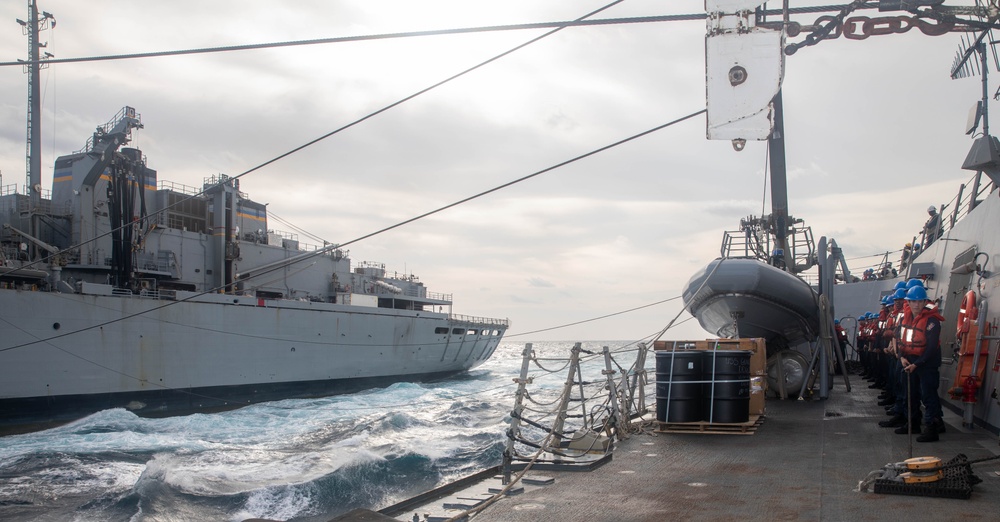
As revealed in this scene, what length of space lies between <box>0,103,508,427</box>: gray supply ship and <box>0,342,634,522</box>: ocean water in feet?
5.35

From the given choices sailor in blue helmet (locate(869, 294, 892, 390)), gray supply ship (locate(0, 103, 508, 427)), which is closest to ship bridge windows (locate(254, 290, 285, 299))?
gray supply ship (locate(0, 103, 508, 427))

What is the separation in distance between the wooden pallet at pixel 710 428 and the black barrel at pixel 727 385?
0.20 feet

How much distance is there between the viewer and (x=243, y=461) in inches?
534

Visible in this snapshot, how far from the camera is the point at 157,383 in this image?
2236 centimetres

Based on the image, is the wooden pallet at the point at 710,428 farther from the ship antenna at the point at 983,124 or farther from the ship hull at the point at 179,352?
the ship hull at the point at 179,352

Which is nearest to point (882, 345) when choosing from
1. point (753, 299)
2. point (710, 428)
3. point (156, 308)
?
point (753, 299)

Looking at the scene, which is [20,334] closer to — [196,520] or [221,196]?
[221,196]

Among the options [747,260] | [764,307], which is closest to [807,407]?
[764,307]

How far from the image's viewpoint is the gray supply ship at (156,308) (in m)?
20.0

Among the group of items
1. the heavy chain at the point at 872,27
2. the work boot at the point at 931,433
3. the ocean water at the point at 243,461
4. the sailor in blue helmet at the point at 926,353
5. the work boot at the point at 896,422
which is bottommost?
the ocean water at the point at 243,461

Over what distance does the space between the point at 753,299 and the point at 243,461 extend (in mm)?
10262

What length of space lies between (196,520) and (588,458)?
19.6 feet

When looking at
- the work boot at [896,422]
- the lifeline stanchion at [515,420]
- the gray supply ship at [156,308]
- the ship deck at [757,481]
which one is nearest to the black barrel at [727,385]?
the ship deck at [757,481]

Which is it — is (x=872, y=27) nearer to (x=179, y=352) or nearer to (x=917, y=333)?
(x=917, y=333)
